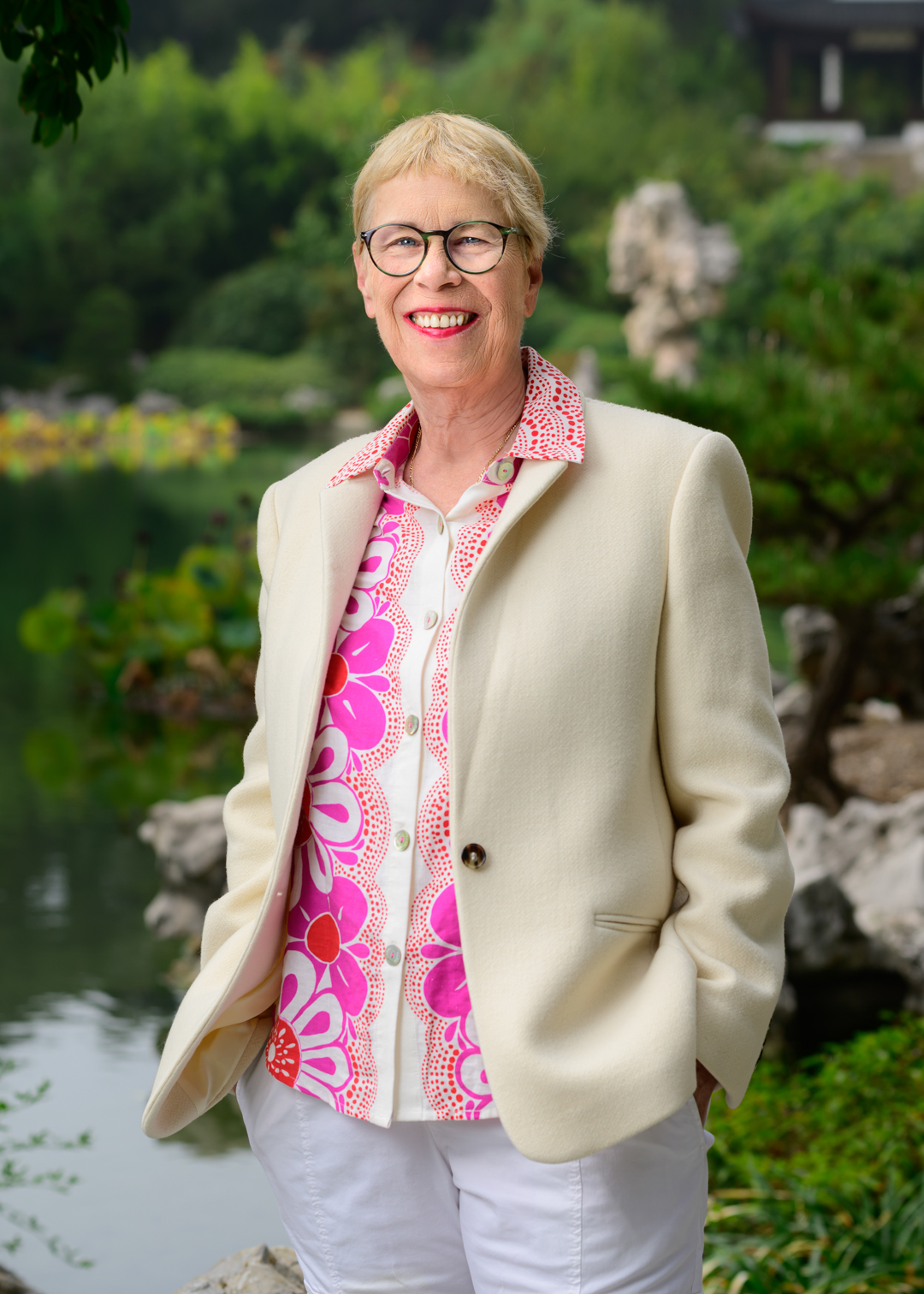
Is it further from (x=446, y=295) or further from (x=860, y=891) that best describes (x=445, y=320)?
(x=860, y=891)

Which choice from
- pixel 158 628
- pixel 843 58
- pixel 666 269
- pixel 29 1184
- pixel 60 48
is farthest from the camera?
pixel 843 58

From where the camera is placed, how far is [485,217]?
2.95ft

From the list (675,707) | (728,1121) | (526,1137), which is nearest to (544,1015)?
(526,1137)

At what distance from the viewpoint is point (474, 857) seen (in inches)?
34.3

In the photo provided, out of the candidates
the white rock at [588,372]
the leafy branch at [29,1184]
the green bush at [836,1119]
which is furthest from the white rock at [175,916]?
the white rock at [588,372]

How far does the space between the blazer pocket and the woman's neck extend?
0.98 feet

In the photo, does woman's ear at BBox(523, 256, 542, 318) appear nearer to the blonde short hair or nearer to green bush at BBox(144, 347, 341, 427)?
the blonde short hair

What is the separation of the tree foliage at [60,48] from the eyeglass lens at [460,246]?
0.53 m

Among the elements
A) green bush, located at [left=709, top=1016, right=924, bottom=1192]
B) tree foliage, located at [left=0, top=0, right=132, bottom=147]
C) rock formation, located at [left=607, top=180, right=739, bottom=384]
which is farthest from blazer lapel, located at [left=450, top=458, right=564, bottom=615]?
rock formation, located at [left=607, top=180, right=739, bottom=384]

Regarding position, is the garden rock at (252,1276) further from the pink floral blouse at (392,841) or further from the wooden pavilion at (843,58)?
the wooden pavilion at (843,58)

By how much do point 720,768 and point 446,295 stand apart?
1.19 feet

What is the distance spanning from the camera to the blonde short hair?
89 cm

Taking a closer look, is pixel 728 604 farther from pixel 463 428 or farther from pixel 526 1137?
pixel 526 1137

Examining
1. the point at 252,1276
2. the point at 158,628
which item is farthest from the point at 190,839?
the point at 158,628
